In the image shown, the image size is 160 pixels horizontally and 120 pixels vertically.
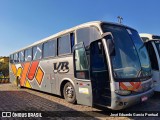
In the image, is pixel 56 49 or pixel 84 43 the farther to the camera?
pixel 56 49

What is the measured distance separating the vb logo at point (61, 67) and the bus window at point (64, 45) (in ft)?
1.66

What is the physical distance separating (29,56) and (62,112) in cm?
724

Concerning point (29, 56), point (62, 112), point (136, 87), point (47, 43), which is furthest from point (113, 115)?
point (29, 56)

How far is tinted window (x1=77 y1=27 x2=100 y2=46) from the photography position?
7024 mm

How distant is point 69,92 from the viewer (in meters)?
8.44

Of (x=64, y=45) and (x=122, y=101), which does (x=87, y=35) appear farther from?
(x=122, y=101)

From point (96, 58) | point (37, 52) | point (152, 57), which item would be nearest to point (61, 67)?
point (96, 58)

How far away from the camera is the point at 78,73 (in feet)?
24.4

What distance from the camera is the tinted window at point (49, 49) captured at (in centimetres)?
982

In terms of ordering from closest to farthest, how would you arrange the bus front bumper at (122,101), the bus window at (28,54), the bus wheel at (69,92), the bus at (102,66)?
the bus front bumper at (122,101), the bus at (102,66), the bus wheel at (69,92), the bus window at (28,54)

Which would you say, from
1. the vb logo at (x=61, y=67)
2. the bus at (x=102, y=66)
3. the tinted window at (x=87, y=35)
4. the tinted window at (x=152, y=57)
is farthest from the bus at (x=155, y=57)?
the vb logo at (x=61, y=67)

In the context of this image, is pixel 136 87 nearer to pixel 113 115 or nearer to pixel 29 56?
pixel 113 115

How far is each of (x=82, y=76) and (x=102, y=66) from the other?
894 millimetres

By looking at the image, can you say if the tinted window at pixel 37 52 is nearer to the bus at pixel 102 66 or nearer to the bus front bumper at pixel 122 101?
the bus at pixel 102 66
